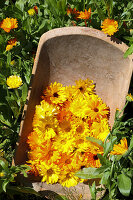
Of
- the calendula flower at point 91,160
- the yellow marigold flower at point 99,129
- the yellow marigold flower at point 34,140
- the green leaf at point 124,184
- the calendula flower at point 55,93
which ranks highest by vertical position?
the calendula flower at point 55,93

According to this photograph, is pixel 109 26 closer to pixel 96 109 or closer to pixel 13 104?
pixel 96 109

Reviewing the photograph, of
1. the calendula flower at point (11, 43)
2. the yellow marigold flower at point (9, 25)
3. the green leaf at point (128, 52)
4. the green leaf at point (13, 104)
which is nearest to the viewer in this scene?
the green leaf at point (128, 52)

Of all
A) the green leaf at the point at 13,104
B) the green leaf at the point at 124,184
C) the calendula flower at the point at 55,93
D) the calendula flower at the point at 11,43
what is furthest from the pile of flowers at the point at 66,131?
the calendula flower at the point at 11,43

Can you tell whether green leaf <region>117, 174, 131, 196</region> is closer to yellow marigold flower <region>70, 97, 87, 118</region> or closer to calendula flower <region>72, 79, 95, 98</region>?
yellow marigold flower <region>70, 97, 87, 118</region>

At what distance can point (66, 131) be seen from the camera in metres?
1.64

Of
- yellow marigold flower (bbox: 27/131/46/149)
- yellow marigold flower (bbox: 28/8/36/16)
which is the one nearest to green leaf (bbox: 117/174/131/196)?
yellow marigold flower (bbox: 27/131/46/149)

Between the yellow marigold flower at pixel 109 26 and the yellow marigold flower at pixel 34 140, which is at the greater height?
the yellow marigold flower at pixel 109 26

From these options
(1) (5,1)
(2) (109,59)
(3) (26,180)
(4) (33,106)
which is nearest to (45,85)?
(4) (33,106)

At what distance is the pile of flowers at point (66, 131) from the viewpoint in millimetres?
1521

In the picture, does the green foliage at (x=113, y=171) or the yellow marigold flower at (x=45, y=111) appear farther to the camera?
the yellow marigold flower at (x=45, y=111)

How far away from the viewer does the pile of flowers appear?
4.99 ft

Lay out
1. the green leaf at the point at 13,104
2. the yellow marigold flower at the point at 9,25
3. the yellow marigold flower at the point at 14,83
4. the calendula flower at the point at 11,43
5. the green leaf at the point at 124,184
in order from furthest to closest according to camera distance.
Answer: the calendula flower at the point at 11,43
the yellow marigold flower at the point at 9,25
the green leaf at the point at 13,104
the yellow marigold flower at the point at 14,83
the green leaf at the point at 124,184

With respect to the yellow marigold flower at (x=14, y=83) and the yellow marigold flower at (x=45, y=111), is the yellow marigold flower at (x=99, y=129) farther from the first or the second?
the yellow marigold flower at (x=14, y=83)

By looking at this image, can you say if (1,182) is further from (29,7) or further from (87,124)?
(29,7)
